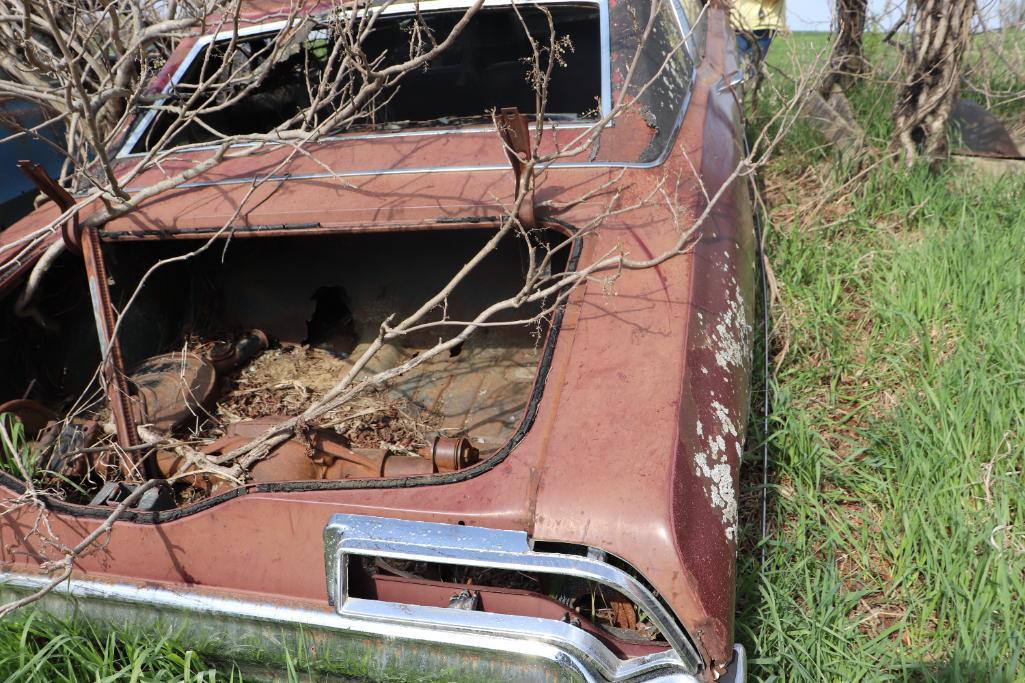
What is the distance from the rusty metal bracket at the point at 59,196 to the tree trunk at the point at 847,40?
353 cm

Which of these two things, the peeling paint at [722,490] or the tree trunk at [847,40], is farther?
the tree trunk at [847,40]

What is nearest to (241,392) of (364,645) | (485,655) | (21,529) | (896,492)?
(21,529)

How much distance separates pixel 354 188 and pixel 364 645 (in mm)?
1208

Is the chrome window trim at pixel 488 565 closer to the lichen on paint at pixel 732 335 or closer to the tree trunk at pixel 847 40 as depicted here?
the lichen on paint at pixel 732 335

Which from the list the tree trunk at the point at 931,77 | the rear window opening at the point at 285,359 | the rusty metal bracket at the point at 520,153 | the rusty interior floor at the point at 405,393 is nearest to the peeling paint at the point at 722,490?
the rear window opening at the point at 285,359

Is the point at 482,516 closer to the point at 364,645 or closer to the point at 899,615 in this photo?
the point at 364,645

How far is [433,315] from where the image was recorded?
3102 mm

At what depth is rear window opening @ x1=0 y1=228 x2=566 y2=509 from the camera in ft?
6.79

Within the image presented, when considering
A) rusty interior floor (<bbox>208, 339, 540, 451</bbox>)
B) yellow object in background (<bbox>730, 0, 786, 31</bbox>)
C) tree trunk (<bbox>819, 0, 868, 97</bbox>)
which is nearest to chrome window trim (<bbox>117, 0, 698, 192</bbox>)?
rusty interior floor (<bbox>208, 339, 540, 451</bbox>)

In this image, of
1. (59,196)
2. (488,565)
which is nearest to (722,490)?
(488,565)

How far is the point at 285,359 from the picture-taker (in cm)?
298

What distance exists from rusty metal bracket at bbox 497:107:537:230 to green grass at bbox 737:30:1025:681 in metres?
1.07

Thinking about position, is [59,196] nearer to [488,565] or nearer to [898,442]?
[488,565]

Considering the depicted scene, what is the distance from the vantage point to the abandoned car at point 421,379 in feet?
4.88
